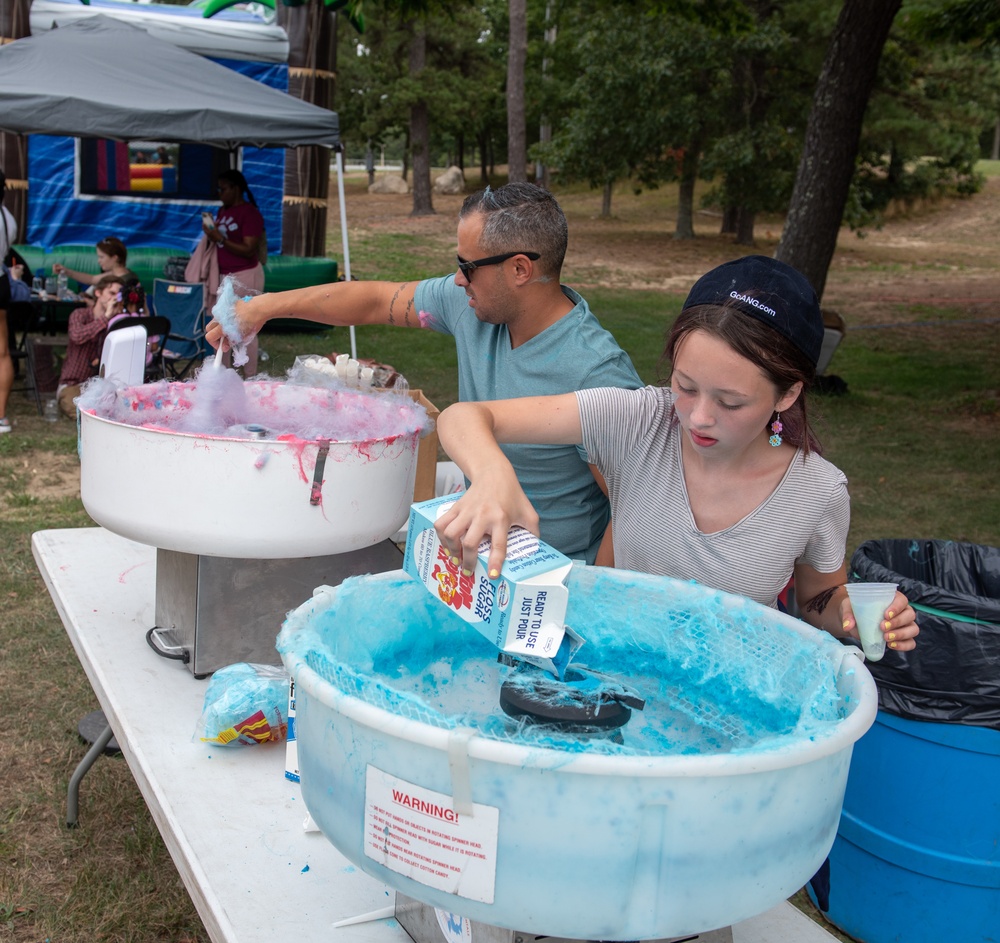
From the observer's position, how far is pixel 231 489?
162cm

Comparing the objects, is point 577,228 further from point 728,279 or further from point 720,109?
point 728,279

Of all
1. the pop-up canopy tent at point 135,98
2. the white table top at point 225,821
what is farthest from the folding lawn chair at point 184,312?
the white table top at point 225,821

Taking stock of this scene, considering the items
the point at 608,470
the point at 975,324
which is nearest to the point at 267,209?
the point at 975,324

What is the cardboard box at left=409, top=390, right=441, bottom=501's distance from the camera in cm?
237

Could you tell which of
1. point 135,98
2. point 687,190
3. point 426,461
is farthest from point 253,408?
point 687,190

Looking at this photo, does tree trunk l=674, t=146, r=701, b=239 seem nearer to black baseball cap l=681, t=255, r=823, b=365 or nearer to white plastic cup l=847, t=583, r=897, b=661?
black baseball cap l=681, t=255, r=823, b=365

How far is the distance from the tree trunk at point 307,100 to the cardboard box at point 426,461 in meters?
8.62

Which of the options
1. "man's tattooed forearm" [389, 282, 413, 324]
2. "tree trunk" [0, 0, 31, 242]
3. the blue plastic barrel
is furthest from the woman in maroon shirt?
the blue plastic barrel

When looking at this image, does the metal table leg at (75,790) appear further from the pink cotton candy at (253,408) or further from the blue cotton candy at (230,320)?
the blue cotton candy at (230,320)

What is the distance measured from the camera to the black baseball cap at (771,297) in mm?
1391

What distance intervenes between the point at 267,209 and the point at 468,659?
1010 cm

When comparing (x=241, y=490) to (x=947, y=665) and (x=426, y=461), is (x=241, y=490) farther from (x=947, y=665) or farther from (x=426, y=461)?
(x=947, y=665)

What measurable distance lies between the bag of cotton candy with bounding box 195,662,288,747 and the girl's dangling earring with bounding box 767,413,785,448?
0.89 meters

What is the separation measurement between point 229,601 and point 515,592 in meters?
1.03
